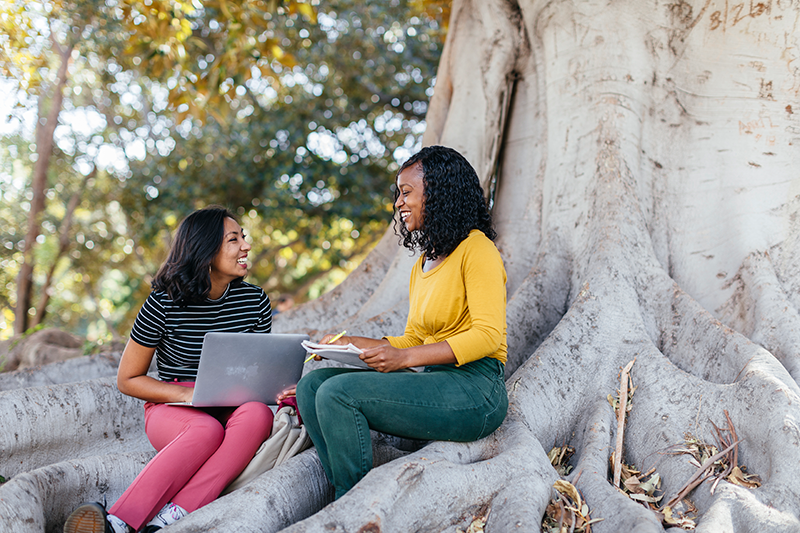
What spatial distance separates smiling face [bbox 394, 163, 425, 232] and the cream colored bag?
1.00m

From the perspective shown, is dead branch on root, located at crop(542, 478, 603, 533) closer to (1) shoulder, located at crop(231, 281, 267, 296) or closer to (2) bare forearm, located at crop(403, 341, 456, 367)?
(2) bare forearm, located at crop(403, 341, 456, 367)

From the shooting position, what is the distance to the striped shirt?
280 centimetres

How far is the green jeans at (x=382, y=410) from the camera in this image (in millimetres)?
2262

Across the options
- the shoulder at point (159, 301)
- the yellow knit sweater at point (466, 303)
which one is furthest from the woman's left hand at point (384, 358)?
the shoulder at point (159, 301)

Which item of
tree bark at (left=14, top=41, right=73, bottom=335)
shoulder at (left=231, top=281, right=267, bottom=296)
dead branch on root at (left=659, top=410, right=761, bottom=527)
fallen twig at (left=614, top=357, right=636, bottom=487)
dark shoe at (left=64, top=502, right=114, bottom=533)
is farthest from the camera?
tree bark at (left=14, top=41, right=73, bottom=335)

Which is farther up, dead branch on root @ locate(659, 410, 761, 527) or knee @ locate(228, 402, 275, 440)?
knee @ locate(228, 402, 275, 440)

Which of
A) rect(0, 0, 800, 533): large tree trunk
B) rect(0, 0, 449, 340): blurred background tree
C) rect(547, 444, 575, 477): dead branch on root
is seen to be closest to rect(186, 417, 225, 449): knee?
rect(0, 0, 800, 533): large tree trunk

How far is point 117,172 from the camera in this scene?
11516 mm

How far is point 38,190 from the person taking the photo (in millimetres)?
10555

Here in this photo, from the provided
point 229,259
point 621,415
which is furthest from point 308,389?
point 621,415

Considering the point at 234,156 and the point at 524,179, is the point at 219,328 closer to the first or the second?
the point at 524,179

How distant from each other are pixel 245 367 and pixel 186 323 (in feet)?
1.41

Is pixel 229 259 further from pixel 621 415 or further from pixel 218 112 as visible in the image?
pixel 218 112

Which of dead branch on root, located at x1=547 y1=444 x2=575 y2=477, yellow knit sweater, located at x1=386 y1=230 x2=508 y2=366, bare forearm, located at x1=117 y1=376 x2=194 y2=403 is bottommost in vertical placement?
dead branch on root, located at x1=547 y1=444 x2=575 y2=477
